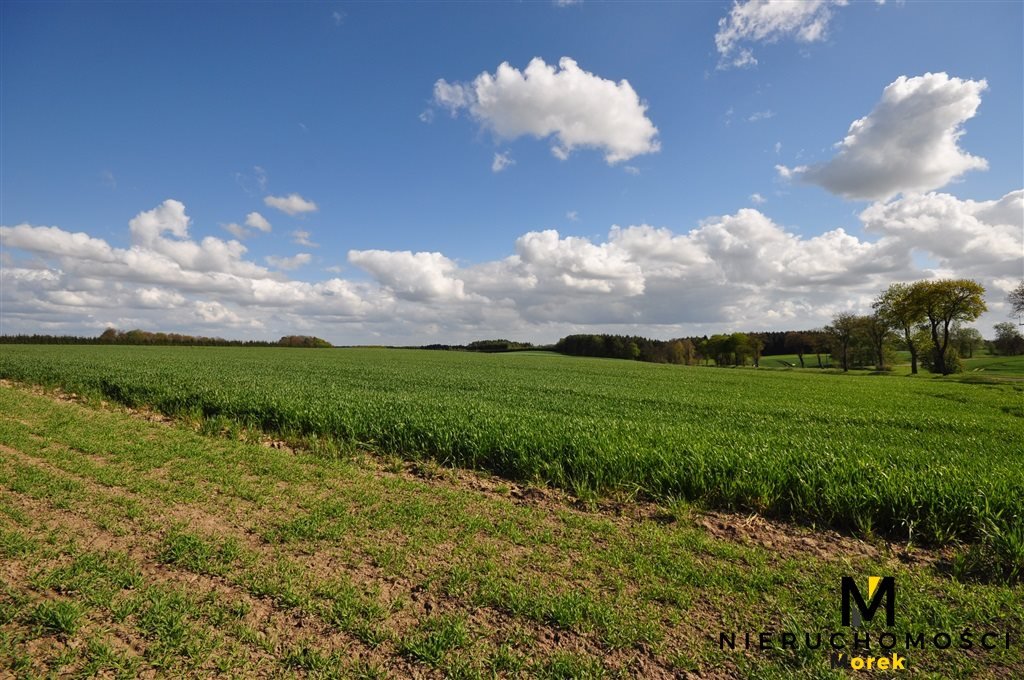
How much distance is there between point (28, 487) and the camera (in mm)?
6355

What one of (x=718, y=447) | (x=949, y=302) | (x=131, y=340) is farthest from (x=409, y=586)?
(x=131, y=340)

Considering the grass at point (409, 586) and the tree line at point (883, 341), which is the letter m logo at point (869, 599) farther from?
the tree line at point (883, 341)

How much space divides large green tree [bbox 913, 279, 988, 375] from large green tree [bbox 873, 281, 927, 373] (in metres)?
0.59

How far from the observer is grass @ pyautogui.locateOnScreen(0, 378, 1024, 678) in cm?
326

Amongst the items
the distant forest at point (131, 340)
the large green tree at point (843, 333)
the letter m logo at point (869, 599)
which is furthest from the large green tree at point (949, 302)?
the distant forest at point (131, 340)

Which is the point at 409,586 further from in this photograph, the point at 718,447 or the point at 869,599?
the point at 718,447

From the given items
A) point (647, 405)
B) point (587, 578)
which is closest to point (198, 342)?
point (647, 405)

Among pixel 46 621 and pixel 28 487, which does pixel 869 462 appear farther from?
pixel 28 487

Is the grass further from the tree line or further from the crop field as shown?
the tree line

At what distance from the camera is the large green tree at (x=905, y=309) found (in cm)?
5194

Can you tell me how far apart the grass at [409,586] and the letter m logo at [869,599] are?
0.40ft

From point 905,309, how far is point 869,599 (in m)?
67.3

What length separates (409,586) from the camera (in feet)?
13.7

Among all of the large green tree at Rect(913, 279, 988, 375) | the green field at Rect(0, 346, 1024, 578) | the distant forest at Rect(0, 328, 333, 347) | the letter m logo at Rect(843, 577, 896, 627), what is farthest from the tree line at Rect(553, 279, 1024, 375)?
the distant forest at Rect(0, 328, 333, 347)
